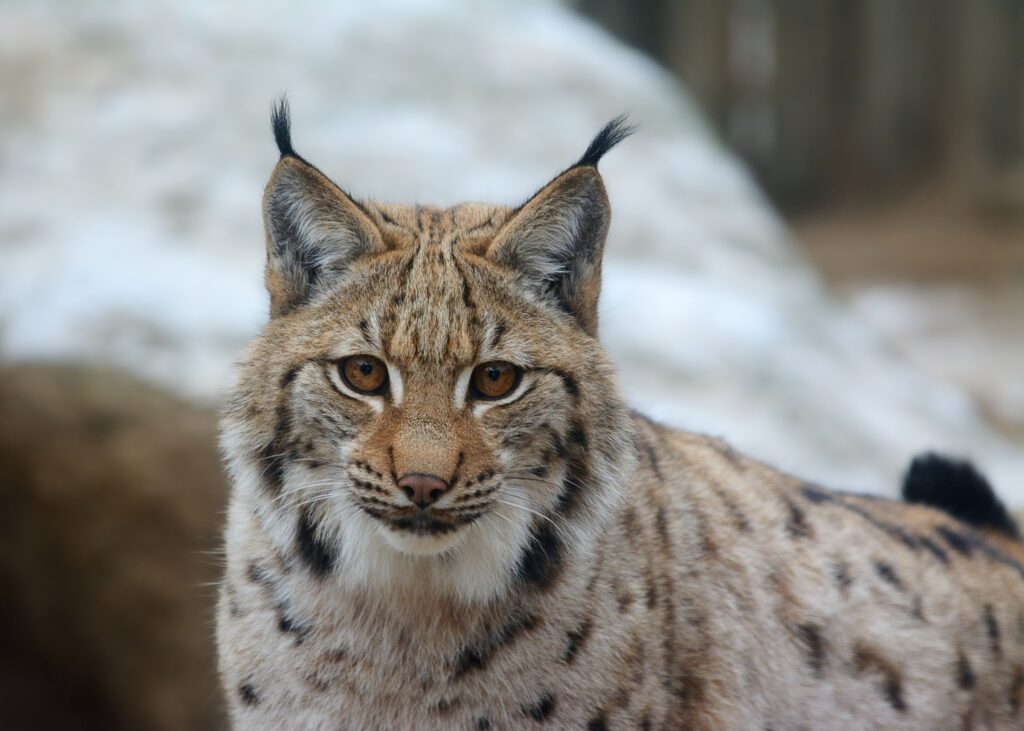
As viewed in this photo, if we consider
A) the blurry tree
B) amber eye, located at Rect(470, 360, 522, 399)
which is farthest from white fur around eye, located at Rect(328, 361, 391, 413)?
the blurry tree

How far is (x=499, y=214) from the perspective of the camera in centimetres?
395

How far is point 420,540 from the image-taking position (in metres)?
3.34

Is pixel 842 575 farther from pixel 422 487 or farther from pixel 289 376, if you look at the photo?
pixel 289 376

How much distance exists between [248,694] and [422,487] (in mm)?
1008

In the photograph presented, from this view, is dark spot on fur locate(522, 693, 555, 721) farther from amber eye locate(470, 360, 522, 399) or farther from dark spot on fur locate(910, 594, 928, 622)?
dark spot on fur locate(910, 594, 928, 622)

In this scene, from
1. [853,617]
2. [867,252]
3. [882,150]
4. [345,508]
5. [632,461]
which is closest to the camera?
[345,508]

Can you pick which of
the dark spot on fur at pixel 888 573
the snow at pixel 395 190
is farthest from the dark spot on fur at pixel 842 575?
the snow at pixel 395 190

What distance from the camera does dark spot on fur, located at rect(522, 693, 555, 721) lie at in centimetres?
358

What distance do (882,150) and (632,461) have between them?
46.5 feet

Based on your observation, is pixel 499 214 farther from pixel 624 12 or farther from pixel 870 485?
pixel 624 12

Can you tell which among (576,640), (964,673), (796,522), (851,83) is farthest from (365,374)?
(851,83)

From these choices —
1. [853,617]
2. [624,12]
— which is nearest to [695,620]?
[853,617]

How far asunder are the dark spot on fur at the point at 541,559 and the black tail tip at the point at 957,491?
2.24 m

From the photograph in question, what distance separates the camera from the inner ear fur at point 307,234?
3590 mm
